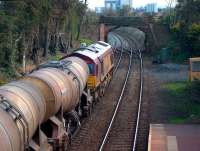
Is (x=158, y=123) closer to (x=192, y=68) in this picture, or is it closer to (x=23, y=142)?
(x=192, y=68)

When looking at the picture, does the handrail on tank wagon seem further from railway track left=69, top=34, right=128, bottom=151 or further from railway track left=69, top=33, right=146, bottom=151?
railway track left=69, top=34, right=128, bottom=151

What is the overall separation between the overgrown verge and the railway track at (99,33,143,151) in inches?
72.9

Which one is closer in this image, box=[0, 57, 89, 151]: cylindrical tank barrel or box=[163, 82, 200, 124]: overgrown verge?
box=[0, 57, 89, 151]: cylindrical tank barrel

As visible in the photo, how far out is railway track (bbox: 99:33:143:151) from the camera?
19484mm

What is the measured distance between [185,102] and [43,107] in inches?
570

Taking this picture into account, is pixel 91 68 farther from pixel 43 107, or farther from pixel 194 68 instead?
pixel 43 107

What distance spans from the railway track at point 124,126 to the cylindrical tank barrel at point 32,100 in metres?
2.29

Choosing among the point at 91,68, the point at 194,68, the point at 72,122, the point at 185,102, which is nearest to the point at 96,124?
the point at 72,122

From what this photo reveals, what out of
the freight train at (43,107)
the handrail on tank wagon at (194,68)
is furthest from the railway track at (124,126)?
the handrail on tank wagon at (194,68)

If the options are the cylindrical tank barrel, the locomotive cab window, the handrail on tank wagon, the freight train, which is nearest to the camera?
the cylindrical tank barrel

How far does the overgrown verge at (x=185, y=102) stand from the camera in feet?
77.6

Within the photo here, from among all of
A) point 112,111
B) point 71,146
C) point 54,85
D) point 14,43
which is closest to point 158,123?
point 112,111

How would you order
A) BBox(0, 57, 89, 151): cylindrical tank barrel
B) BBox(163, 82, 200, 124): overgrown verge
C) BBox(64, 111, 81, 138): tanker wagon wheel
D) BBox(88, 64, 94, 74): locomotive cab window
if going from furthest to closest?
BBox(88, 64, 94, 74): locomotive cab window → BBox(163, 82, 200, 124): overgrown verge → BBox(64, 111, 81, 138): tanker wagon wheel → BBox(0, 57, 89, 151): cylindrical tank barrel

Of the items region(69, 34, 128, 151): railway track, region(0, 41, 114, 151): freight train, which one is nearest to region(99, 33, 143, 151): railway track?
region(69, 34, 128, 151): railway track
